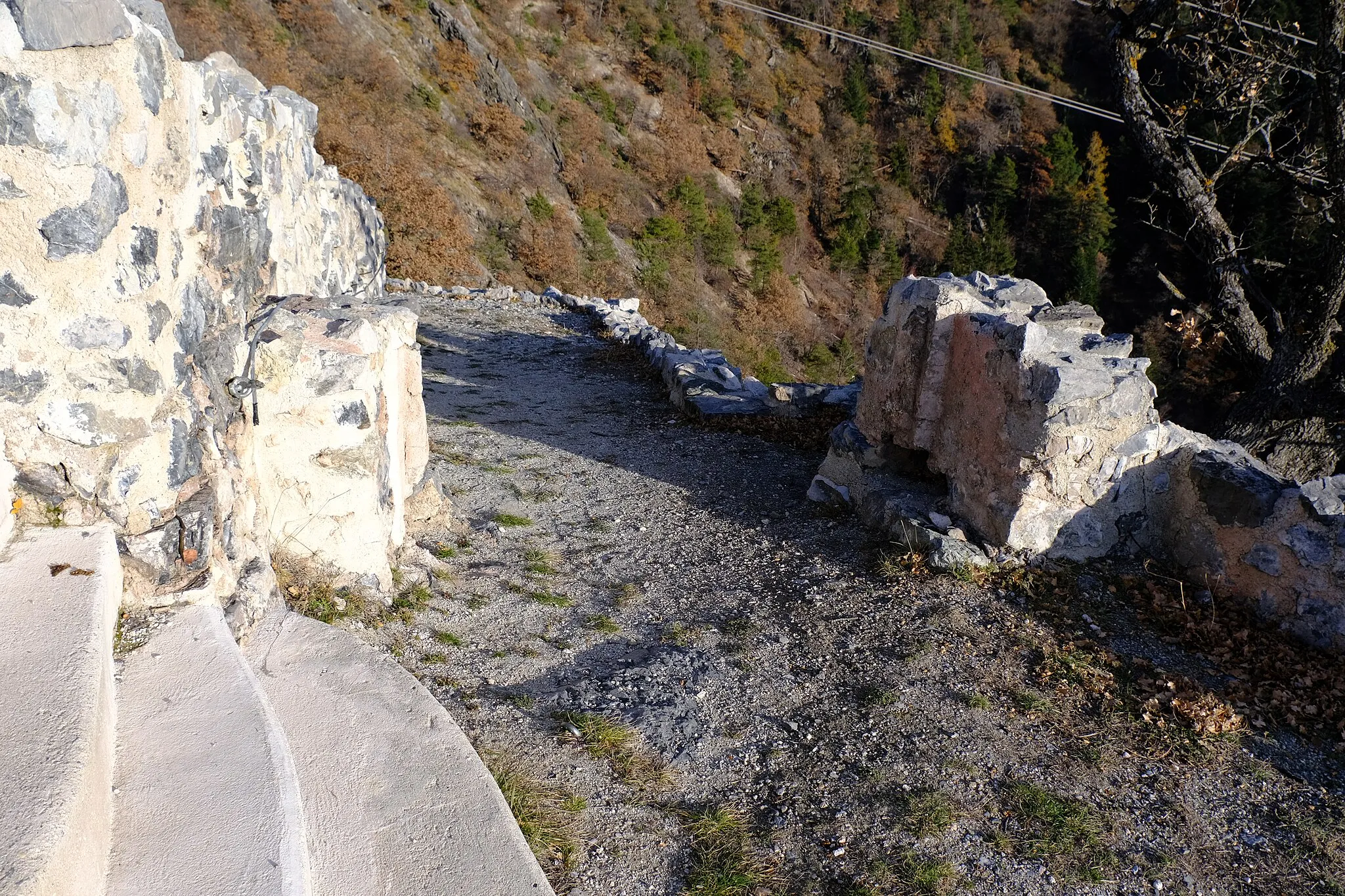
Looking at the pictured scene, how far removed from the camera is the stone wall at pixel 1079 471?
14.9 feet

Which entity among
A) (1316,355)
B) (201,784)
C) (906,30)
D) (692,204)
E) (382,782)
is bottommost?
(692,204)

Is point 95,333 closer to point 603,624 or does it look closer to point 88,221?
point 88,221

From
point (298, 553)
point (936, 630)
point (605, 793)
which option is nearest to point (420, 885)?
point (605, 793)

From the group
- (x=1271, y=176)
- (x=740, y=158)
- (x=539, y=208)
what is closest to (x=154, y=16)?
(x=1271, y=176)

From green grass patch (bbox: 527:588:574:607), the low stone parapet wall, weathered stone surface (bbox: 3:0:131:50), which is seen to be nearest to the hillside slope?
the low stone parapet wall

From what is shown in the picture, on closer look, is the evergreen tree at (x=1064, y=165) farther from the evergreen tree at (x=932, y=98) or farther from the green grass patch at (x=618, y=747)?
the green grass patch at (x=618, y=747)

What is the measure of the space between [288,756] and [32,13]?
207cm

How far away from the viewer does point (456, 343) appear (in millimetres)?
12258

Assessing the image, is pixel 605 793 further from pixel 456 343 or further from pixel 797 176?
pixel 797 176

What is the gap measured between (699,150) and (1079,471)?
102 feet

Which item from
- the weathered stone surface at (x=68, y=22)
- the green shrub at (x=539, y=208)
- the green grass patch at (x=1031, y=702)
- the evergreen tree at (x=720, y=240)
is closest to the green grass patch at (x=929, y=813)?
the green grass patch at (x=1031, y=702)

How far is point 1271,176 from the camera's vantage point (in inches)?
307

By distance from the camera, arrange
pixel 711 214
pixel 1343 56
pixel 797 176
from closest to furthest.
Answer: pixel 1343 56 → pixel 711 214 → pixel 797 176

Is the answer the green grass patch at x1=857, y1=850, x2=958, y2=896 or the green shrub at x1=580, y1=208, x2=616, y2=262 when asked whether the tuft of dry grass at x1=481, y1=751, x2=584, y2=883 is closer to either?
the green grass patch at x1=857, y1=850, x2=958, y2=896
